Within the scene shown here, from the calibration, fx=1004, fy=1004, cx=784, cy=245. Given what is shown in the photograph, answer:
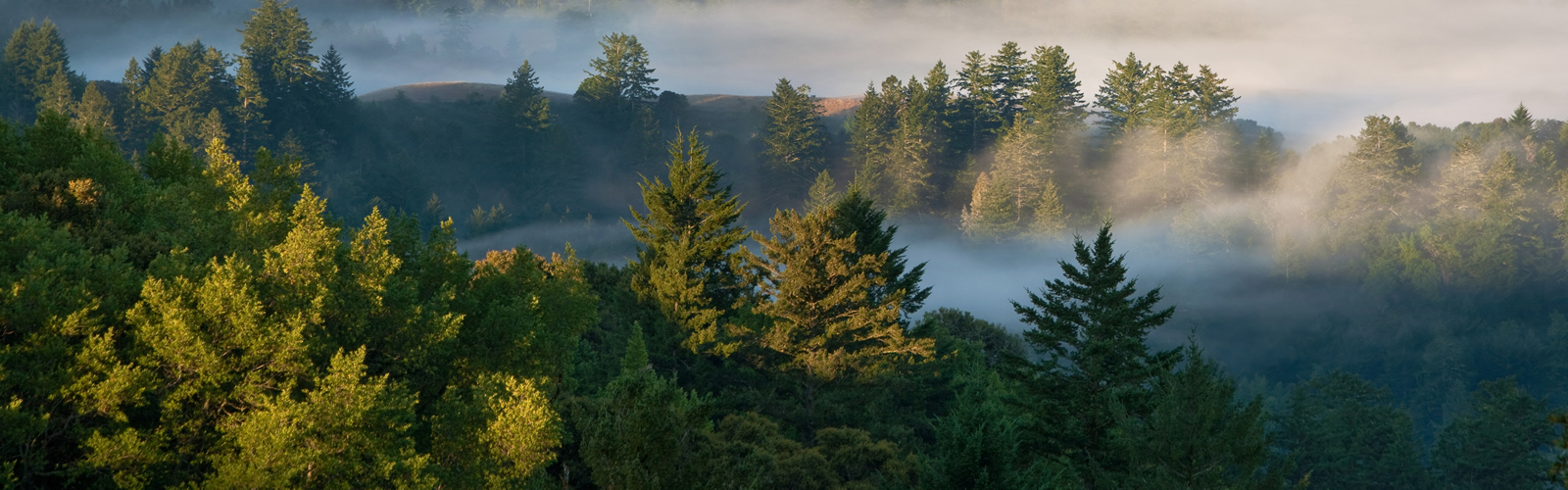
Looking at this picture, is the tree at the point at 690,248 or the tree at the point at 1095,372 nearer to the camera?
the tree at the point at 1095,372

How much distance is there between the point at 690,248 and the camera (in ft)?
144

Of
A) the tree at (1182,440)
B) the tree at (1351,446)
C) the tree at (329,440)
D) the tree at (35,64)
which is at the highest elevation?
the tree at (35,64)

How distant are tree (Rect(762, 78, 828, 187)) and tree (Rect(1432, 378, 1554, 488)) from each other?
75892mm

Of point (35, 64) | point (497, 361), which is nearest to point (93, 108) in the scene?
point (35, 64)

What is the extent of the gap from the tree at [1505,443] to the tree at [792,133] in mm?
75892

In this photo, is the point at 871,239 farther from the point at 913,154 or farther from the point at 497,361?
the point at 913,154

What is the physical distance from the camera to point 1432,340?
121562 millimetres

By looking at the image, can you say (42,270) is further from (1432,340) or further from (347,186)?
(1432,340)

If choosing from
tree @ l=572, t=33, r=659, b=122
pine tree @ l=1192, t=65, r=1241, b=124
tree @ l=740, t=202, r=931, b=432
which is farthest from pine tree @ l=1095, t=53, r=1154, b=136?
tree @ l=740, t=202, r=931, b=432

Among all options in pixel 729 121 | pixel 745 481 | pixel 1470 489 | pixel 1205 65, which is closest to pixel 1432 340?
pixel 1205 65

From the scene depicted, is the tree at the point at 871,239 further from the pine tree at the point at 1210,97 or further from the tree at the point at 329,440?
the pine tree at the point at 1210,97

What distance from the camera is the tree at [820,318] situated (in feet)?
132

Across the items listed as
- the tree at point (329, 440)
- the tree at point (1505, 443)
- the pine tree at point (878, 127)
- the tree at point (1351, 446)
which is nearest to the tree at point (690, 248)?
the tree at point (329, 440)

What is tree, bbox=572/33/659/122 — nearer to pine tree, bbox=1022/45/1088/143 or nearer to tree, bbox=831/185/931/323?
pine tree, bbox=1022/45/1088/143
